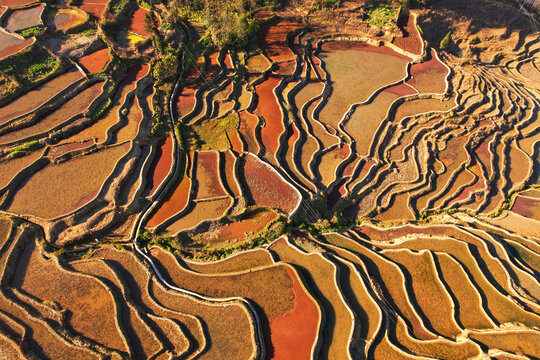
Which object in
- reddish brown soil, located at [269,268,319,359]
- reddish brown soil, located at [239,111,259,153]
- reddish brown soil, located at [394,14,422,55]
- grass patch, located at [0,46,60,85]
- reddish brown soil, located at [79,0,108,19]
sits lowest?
reddish brown soil, located at [269,268,319,359]

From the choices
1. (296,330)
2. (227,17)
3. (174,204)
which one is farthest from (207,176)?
(227,17)

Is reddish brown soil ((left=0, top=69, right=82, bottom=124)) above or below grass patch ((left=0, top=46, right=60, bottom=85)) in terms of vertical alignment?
below

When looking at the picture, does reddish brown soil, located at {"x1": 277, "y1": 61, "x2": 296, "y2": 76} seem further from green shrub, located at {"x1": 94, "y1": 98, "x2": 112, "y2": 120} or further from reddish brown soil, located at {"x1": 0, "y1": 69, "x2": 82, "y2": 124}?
reddish brown soil, located at {"x1": 0, "y1": 69, "x2": 82, "y2": 124}

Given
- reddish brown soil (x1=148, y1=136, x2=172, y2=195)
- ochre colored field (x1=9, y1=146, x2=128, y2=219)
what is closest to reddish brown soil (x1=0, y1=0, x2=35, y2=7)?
ochre colored field (x1=9, y1=146, x2=128, y2=219)

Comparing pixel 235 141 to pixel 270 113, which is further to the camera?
pixel 270 113

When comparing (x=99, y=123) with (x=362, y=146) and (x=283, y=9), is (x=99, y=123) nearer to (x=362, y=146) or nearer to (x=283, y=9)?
(x=362, y=146)

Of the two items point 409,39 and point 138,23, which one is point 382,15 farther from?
point 138,23
